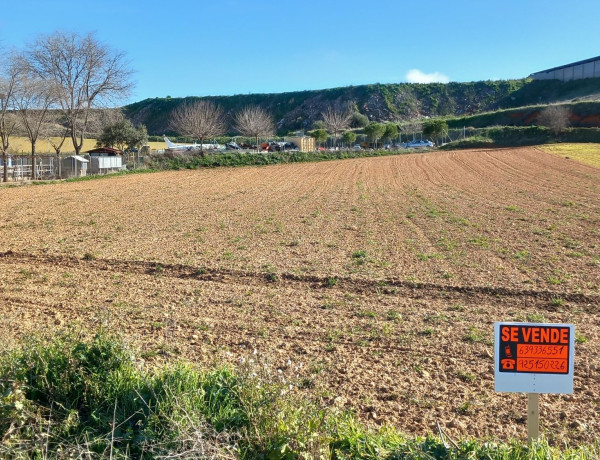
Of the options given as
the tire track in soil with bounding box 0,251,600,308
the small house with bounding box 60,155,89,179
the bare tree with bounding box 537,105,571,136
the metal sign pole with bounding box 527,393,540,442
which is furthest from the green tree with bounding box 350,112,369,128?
the metal sign pole with bounding box 527,393,540,442

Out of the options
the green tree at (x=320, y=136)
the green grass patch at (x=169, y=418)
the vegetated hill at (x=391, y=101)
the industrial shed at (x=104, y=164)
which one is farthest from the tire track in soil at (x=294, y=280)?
the vegetated hill at (x=391, y=101)

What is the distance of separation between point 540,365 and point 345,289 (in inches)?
240

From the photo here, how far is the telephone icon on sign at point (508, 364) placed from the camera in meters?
3.98

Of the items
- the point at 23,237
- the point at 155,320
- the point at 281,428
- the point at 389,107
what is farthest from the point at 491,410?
the point at 389,107

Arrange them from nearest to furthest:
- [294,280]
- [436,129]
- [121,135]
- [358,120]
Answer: [294,280]
[121,135]
[436,129]
[358,120]

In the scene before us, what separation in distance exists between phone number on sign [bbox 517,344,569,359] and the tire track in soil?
18.1 feet

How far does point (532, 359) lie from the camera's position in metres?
3.96

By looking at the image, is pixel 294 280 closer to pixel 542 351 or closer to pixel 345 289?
pixel 345 289

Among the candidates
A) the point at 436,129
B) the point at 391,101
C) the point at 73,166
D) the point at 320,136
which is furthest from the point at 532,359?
the point at 391,101

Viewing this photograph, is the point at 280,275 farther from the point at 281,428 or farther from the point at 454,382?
the point at 281,428

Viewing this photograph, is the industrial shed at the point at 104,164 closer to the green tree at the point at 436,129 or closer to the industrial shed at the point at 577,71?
the green tree at the point at 436,129

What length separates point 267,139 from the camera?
3752 inches

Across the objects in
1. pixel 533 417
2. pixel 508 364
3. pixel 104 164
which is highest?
pixel 104 164

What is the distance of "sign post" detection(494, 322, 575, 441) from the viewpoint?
391 cm
